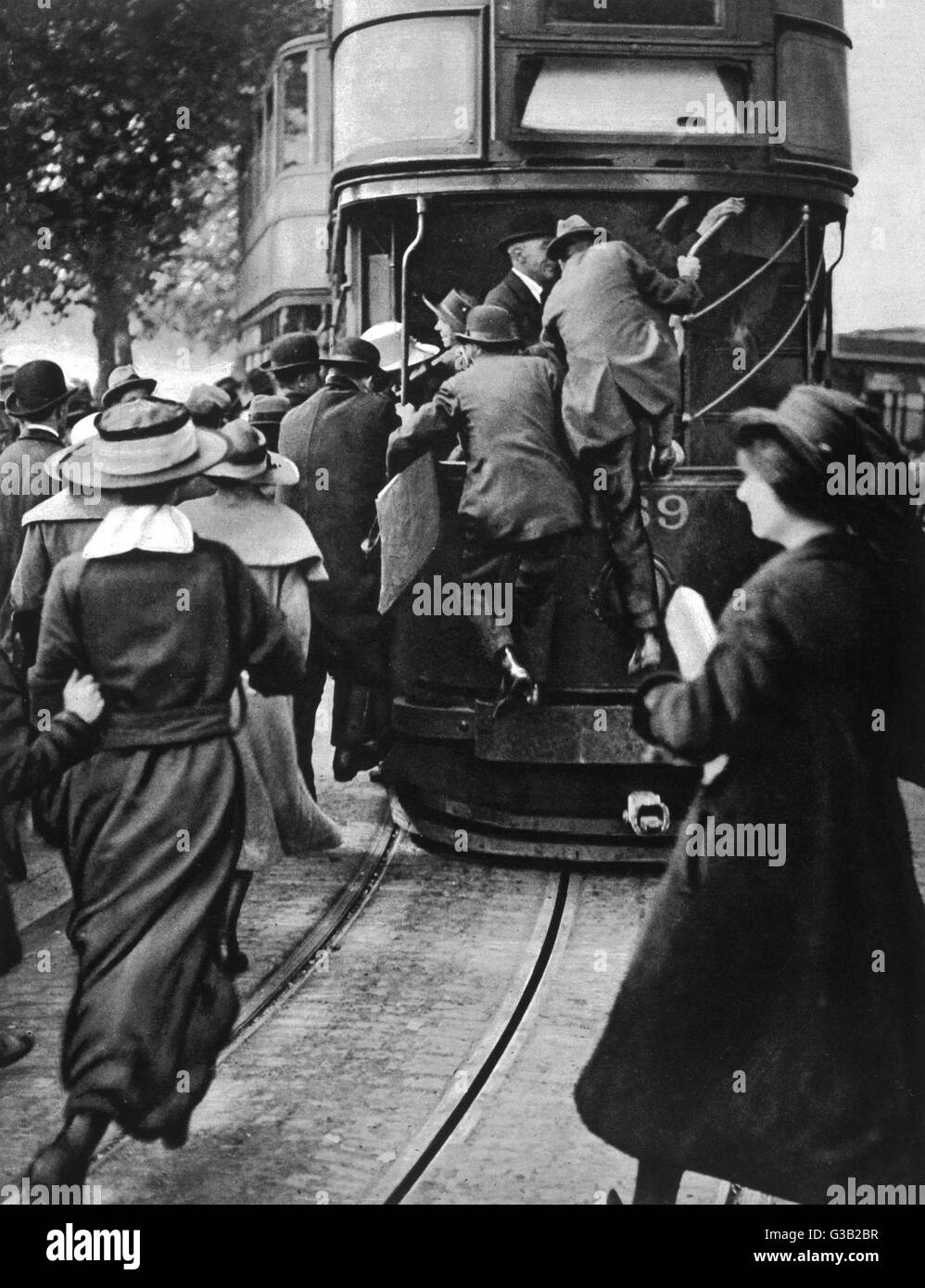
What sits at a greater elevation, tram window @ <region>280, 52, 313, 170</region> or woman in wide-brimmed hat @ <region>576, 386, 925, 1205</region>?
tram window @ <region>280, 52, 313, 170</region>

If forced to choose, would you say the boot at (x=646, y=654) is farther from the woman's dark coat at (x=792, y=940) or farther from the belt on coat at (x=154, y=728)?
the belt on coat at (x=154, y=728)

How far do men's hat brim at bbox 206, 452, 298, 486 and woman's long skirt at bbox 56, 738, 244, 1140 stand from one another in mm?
659

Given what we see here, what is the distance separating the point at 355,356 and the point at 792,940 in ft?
6.56

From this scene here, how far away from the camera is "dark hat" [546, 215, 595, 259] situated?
413cm

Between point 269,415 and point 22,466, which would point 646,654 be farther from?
point 22,466

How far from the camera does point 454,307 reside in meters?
4.50

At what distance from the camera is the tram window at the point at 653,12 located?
13.4ft

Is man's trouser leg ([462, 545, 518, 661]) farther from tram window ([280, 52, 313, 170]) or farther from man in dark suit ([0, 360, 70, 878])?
tram window ([280, 52, 313, 170])

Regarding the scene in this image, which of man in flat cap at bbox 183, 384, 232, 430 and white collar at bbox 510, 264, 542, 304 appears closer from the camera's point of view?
man in flat cap at bbox 183, 384, 232, 430

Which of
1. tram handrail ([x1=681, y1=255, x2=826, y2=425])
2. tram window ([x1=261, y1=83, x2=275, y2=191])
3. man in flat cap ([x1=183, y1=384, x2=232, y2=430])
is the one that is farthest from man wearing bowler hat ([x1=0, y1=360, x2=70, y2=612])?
tram handrail ([x1=681, y1=255, x2=826, y2=425])

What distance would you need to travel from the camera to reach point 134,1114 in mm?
3604

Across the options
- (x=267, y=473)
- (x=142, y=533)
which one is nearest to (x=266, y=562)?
(x=267, y=473)
